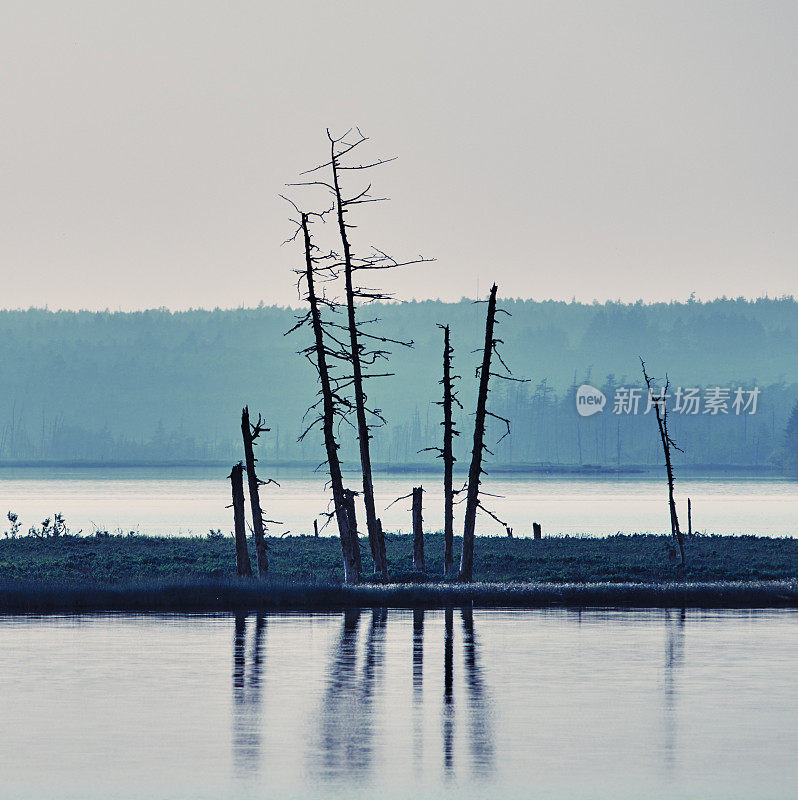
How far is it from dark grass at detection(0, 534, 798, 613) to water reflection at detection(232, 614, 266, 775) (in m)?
5.72

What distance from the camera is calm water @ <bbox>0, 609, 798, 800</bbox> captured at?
13.4 m

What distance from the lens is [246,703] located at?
17.9 metres

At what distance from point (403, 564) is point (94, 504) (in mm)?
97429

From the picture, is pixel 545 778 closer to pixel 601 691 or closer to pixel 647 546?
pixel 601 691

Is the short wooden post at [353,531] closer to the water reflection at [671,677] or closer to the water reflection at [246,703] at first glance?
the water reflection at [671,677]

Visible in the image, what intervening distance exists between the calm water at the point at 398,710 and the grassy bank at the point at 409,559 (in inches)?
557

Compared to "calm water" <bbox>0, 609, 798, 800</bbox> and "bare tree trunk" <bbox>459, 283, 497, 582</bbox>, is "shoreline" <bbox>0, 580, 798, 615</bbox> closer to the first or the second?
"calm water" <bbox>0, 609, 798, 800</bbox>

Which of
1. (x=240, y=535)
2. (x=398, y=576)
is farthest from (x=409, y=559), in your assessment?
(x=240, y=535)

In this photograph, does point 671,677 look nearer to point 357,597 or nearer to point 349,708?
point 349,708

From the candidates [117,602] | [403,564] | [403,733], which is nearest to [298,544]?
[403,564]

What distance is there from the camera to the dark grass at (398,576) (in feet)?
106

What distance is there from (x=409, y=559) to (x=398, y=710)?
35.2 metres

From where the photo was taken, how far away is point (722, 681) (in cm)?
1997

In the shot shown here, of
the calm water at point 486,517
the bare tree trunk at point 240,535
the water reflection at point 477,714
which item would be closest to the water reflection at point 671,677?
the water reflection at point 477,714
